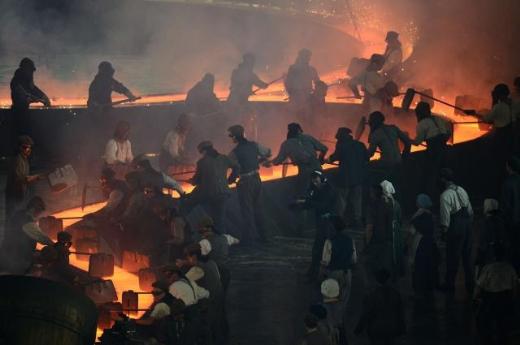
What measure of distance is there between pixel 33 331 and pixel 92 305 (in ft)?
3.27

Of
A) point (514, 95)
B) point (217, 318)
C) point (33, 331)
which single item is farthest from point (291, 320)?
point (514, 95)

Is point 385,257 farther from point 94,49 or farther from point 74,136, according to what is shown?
point 94,49

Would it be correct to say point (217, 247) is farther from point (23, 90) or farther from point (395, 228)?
point (23, 90)

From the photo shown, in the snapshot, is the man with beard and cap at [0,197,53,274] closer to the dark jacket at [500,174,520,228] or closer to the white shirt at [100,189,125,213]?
the white shirt at [100,189,125,213]

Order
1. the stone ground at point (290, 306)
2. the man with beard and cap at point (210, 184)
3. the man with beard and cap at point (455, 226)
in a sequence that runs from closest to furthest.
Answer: the stone ground at point (290, 306) → the man with beard and cap at point (455, 226) → the man with beard and cap at point (210, 184)

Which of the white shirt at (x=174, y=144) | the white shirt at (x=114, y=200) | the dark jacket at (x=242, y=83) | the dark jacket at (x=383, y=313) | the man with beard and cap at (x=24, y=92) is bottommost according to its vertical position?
the dark jacket at (x=383, y=313)

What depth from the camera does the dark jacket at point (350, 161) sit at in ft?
69.9

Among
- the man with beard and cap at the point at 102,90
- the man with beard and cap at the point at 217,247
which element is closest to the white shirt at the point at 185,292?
the man with beard and cap at the point at 217,247

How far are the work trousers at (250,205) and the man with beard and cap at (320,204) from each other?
2.06 meters

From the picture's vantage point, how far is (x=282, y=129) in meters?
28.0

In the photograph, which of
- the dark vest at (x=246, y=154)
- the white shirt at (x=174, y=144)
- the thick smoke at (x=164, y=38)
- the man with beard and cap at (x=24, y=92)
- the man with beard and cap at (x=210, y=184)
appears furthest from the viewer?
the thick smoke at (x=164, y=38)

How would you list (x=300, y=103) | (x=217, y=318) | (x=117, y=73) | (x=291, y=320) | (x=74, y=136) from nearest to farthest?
(x=217, y=318), (x=291, y=320), (x=74, y=136), (x=300, y=103), (x=117, y=73)

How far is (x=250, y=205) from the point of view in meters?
21.4

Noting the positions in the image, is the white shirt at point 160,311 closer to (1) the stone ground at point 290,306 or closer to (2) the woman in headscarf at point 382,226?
(1) the stone ground at point 290,306
